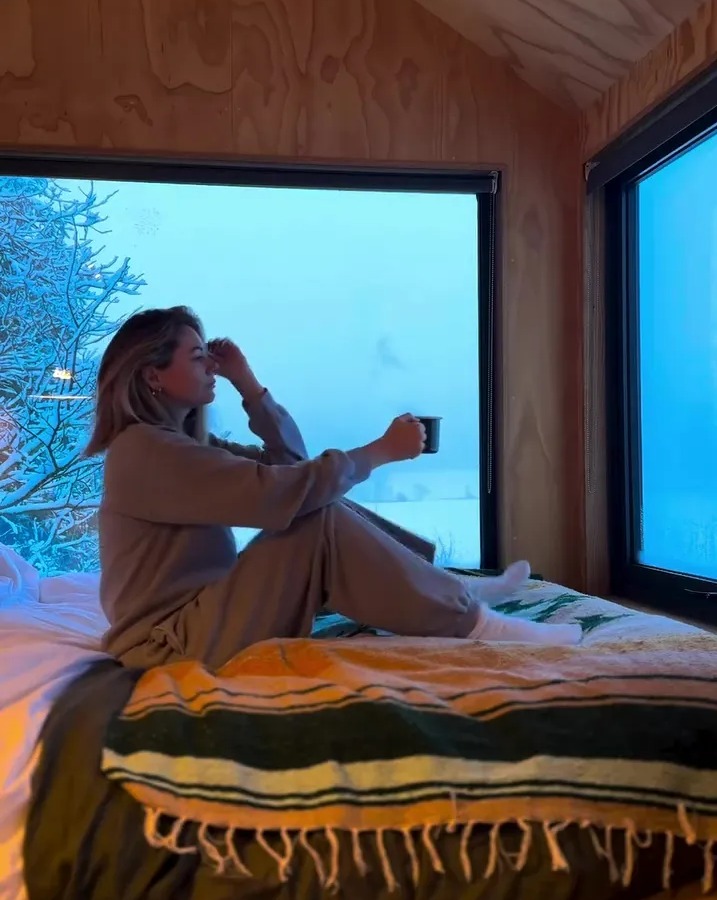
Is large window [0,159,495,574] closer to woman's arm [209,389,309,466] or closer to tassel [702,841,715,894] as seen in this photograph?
woman's arm [209,389,309,466]

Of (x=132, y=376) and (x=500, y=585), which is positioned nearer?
(x=132, y=376)

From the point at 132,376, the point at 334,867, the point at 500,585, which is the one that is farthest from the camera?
the point at 500,585

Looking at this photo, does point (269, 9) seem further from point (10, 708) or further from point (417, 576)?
point (10, 708)

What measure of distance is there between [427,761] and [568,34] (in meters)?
1.82

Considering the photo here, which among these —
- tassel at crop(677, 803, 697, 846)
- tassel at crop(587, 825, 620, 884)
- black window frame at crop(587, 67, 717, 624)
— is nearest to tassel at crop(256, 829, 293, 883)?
tassel at crop(587, 825, 620, 884)

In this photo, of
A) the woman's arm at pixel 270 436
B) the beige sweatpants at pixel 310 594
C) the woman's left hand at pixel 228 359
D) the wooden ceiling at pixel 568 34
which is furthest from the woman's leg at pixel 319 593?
the wooden ceiling at pixel 568 34

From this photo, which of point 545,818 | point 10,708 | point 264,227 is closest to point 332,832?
point 545,818

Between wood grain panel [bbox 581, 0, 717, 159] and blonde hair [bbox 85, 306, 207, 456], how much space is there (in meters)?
1.20

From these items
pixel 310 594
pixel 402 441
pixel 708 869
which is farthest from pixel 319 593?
pixel 708 869

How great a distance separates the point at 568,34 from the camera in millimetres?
2146

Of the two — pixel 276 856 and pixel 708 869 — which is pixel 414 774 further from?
pixel 708 869

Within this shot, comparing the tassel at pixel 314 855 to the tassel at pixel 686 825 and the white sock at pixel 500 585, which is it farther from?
the white sock at pixel 500 585

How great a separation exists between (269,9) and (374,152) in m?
0.48

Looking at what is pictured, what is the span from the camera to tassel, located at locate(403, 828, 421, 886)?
100 centimetres
